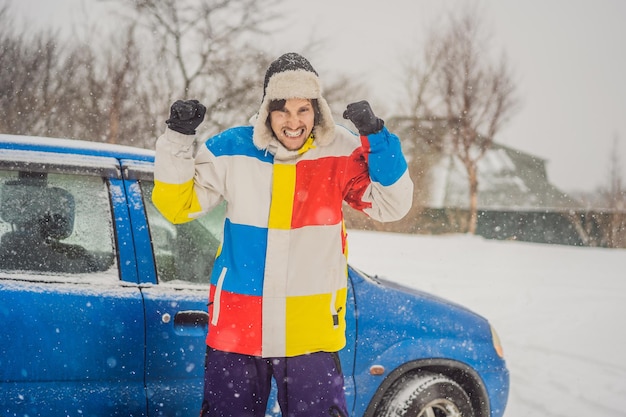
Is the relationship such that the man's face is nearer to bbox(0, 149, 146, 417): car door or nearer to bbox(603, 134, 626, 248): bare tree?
bbox(0, 149, 146, 417): car door

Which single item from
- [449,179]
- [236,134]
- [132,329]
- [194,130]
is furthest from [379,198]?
[449,179]

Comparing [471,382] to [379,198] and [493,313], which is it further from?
[493,313]

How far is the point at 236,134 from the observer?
6.25 ft

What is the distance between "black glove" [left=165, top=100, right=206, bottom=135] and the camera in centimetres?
173

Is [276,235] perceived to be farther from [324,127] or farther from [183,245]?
[183,245]

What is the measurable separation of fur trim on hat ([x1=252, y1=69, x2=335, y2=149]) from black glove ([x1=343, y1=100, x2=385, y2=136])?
0.48 ft

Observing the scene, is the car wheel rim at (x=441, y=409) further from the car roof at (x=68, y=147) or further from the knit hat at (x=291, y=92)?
the car roof at (x=68, y=147)

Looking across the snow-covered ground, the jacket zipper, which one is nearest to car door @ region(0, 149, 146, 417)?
the jacket zipper

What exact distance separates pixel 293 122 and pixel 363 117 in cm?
29

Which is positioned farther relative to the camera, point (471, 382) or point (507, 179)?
point (507, 179)

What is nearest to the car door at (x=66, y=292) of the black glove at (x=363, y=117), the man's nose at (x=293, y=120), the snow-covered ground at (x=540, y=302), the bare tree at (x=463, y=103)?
the man's nose at (x=293, y=120)

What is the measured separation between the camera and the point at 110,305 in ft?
6.59

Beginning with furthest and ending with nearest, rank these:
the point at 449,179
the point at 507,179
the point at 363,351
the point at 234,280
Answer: the point at 507,179 < the point at 449,179 < the point at 363,351 < the point at 234,280

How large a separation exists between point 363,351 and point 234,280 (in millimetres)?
953
